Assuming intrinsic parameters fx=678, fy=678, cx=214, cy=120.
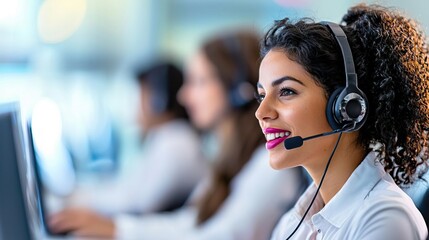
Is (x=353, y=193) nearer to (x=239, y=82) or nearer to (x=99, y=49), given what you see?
(x=239, y=82)

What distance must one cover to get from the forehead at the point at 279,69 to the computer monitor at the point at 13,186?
1.14ft

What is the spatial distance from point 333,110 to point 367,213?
0.14 metres

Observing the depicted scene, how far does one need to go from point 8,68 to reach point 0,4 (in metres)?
0.35

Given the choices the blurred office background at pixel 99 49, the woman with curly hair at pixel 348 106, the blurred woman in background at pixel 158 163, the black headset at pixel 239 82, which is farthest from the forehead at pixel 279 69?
the blurred office background at pixel 99 49

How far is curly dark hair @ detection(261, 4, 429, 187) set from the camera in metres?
0.90

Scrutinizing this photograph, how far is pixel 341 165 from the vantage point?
0.93 meters

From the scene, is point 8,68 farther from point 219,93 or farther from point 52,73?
point 219,93

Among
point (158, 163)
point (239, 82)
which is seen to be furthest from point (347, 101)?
point (158, 163)

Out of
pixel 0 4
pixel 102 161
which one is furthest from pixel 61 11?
pixel 102 161

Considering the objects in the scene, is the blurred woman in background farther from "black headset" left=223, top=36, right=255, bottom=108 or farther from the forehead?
the forehead

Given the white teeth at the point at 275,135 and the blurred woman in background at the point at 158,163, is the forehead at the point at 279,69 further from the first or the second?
the blurred woman in background at the point at 158,163

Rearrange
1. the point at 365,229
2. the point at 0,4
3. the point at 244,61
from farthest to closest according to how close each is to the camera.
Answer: the point at 0,4
the point at 244,61
the point at 365,229

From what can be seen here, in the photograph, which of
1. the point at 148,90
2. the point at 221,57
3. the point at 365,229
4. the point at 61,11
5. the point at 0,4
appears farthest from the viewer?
the point at 61,11

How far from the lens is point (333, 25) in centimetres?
91
